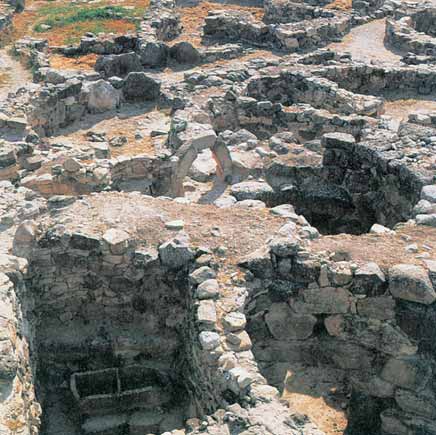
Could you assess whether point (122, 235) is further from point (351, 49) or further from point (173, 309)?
point (351, 49)

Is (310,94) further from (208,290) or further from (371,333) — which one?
(208,290)

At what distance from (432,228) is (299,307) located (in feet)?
8.76

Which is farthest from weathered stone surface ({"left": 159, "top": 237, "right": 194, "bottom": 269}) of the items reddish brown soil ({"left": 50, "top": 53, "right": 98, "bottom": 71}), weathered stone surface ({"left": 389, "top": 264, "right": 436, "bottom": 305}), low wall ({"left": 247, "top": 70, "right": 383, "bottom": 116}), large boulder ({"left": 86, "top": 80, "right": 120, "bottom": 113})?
reddish brown soil ({"left": 50, "top": 53, "right": 98, "bottom": 71})

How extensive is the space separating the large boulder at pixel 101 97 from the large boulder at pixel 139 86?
57 cm

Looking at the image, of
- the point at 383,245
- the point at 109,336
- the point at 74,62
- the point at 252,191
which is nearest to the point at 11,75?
the point at 74,62

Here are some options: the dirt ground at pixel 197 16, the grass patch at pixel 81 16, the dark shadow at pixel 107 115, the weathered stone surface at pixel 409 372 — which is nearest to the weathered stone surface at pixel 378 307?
the weathered stone surface at pixel 409 372

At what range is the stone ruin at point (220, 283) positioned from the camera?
9141 millimetres

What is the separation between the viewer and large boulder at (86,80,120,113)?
60.7ft

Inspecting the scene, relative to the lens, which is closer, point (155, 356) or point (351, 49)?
point (155, 356)

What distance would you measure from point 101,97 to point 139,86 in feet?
4.26

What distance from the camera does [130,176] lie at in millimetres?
14836

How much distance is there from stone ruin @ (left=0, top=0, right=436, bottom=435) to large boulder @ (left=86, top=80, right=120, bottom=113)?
2.27m

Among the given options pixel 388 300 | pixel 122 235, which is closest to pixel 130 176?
pixel 122 235

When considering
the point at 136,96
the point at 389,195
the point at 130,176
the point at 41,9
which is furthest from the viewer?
the point at 41,9
